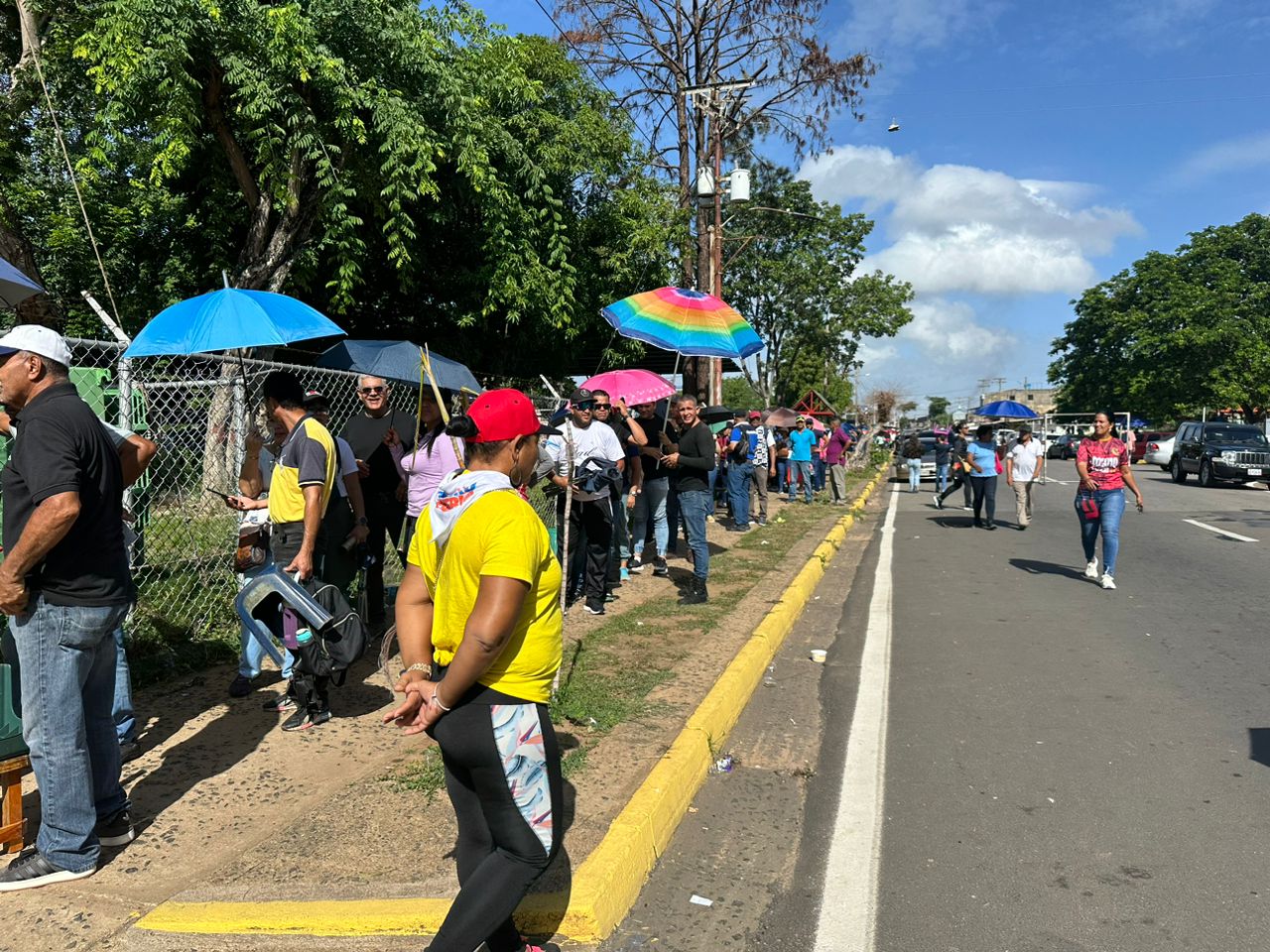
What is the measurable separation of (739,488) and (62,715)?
10759mm

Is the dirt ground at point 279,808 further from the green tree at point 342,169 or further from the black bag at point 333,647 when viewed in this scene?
the green tree at point 342,169

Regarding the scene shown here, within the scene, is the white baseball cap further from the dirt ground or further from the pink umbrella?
the pink umbrella

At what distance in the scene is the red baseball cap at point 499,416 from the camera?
2434mm

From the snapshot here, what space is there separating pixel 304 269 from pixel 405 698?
12690 mm

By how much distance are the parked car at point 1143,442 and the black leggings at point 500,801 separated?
150ft

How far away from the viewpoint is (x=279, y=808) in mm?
3768

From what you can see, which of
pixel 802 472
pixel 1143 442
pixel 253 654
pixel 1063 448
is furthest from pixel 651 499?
pixel 1063 448

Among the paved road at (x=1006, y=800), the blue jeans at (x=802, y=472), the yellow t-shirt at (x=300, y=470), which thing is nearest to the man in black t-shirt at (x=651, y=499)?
the paved road at (x=1006, y=800)

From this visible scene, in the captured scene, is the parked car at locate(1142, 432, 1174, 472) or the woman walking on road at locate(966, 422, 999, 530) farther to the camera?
the parked car at locate(1142, 432, 1174, 472)

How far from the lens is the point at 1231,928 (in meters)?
2.94

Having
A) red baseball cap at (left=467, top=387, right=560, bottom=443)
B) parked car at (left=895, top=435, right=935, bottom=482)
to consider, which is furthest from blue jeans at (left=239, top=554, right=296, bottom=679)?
parked car at (left=895, top=435, right=935, bottom=482)

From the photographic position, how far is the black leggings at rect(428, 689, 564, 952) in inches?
91.5

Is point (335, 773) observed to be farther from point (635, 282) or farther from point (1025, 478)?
point (635, 282)

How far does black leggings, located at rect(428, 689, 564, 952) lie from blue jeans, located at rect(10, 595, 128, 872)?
1600mm
